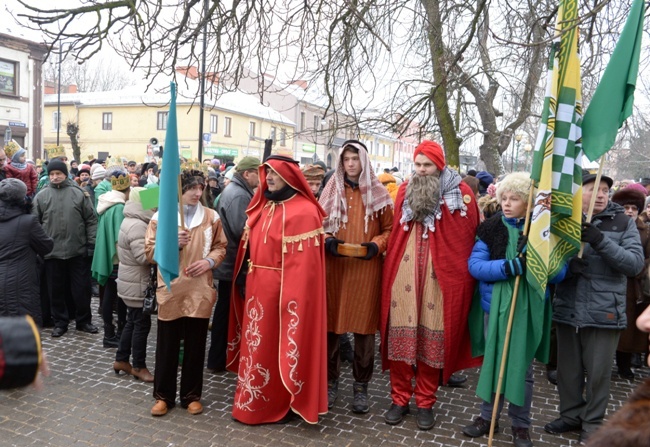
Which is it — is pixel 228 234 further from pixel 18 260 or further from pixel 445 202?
→ pixel 445 202

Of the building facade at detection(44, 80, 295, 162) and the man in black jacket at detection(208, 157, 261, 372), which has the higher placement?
the building facade at detection(44, 80, 295, 162)

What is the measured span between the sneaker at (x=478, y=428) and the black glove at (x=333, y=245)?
5.20 ft

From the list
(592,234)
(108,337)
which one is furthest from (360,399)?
(108,337)

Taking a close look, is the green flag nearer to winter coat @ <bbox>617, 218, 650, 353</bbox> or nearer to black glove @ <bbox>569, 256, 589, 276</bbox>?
black glove @ <bbox>569, 256, 589, 276</bbox>

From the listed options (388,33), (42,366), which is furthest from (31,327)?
(388,33)

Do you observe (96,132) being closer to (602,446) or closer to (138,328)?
(138,328)

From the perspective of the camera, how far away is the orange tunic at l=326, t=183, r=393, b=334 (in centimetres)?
442

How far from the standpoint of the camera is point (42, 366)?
1.57 metres

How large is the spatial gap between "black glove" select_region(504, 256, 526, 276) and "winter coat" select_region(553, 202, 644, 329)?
0.58m

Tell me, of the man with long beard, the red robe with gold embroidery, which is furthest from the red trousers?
the red robe with gold embroidery

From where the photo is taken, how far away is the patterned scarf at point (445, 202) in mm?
4137

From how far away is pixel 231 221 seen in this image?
5191 millimetres

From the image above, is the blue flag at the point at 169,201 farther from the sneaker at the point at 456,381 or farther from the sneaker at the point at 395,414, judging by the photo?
the sneaker at the point at 456,381

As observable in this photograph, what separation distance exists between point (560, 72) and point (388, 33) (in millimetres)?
4215
